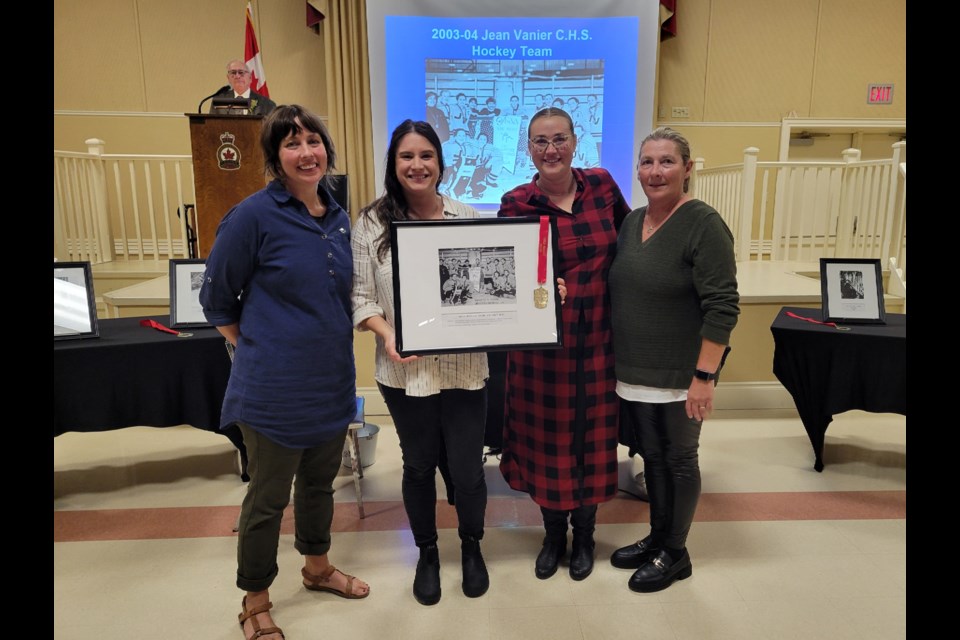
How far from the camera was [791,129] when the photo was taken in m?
6.38

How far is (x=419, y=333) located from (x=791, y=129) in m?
6.41

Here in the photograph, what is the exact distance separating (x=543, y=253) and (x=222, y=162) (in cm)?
212

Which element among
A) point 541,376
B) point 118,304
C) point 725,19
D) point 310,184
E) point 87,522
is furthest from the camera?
point 725,19

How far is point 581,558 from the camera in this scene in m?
1.94

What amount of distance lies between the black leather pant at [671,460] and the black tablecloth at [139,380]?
5.73 ft

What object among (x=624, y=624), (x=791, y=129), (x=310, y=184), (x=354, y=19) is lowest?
(x=624, y=624)

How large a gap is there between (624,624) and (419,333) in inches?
41.9

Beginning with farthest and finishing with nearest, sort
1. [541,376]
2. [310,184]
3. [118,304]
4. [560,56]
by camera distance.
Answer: [560,56] → [118,304] → [541,376] → [310,184]

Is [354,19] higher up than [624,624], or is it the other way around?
[354,19]

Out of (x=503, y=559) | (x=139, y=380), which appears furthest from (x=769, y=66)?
(x=139, y=380)

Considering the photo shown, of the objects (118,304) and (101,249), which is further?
(101,249)

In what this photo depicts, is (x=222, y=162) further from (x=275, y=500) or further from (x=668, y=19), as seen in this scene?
(x=668, y=19)

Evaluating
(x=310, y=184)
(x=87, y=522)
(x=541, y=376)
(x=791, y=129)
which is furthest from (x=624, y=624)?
(x=791, y=129)

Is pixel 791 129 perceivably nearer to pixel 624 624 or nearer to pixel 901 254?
pixel 901 254
